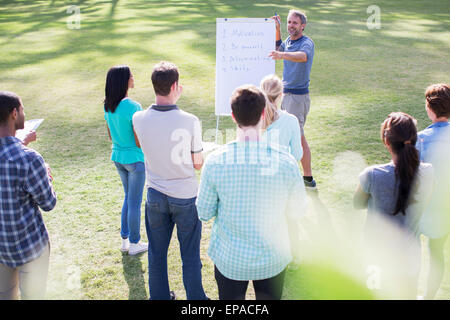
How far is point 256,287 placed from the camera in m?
2.29

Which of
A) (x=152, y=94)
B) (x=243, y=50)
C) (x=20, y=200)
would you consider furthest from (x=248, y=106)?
(x=152, y=94)

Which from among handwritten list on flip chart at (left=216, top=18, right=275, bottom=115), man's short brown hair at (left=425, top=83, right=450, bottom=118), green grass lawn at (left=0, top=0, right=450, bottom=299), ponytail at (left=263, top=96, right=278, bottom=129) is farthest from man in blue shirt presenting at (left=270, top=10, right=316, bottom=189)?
man's short brown hair at (left=425, top=83, right=450, bottom=118)

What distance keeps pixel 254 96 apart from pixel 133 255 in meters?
2.42

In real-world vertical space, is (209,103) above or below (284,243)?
below

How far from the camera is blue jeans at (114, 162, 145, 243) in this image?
345 cm

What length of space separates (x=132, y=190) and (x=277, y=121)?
1.40 meters

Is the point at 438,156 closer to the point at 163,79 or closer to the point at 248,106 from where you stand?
the point at 248,106

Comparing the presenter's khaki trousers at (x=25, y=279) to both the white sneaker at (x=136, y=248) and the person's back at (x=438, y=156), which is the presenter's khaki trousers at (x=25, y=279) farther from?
the person's back at (x=438, y=156)

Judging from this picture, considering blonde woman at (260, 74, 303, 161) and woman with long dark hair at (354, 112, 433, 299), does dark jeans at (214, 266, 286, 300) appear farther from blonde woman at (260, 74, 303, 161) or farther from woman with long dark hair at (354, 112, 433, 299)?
blonde woman at (260, 74, 303, 161)

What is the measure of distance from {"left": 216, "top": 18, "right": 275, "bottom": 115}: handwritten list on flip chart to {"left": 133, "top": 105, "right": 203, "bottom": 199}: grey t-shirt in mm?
2848

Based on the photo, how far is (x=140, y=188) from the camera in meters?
3.56

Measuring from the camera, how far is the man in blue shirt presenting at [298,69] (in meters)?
4.68

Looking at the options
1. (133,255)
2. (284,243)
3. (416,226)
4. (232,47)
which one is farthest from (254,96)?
(232,47)

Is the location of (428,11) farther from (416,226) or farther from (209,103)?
(416,226)
